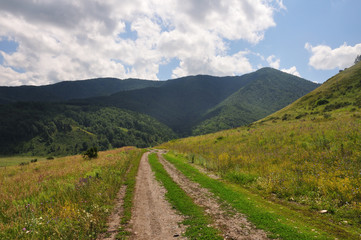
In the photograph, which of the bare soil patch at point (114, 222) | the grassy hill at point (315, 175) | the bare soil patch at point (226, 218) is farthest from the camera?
the grassy hill at point (315, 175)

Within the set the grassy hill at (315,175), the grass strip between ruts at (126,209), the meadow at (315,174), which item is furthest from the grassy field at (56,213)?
the meadow at (315,174)

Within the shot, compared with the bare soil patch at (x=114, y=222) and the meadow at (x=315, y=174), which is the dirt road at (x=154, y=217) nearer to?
the bare soil patch at (x=114, y=222)

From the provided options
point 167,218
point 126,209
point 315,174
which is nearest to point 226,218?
point 167,218

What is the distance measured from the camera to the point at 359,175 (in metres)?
8.52

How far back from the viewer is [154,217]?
7.38 metres

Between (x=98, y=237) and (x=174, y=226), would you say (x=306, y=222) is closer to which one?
(x=174, y=226)

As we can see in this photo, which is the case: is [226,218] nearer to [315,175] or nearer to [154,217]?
[154,217]

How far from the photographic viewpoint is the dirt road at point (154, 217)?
6000 mm

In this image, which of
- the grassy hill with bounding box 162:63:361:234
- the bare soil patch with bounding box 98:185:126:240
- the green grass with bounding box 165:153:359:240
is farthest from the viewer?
the grassy hill with bounding box 162:63:361:234

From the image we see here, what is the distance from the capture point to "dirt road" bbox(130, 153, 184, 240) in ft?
19.7

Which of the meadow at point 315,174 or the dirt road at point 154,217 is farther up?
the meadow at point 315,174

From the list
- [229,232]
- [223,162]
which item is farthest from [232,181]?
[229,232]

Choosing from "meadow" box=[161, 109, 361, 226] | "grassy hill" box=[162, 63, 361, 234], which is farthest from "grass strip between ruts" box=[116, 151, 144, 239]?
"meadow" box=[161, 109, 361, 226]

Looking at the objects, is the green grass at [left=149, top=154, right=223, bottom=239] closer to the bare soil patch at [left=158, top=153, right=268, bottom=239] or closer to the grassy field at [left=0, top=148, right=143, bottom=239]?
the bare soil patch at [left=158, top=153, right=268, bottom=239]
